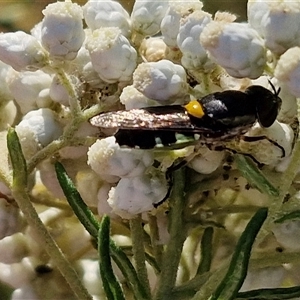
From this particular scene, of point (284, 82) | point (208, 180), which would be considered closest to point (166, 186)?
point (208, 180)

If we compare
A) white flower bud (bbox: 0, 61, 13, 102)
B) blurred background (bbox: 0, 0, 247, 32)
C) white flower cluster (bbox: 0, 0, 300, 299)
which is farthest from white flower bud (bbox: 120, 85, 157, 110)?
blurred background (bbox: 0, 0, 247, 32)

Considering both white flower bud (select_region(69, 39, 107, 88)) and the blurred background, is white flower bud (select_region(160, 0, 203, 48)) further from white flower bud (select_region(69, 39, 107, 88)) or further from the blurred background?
the blurred background

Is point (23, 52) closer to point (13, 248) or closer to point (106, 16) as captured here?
point (106, 16)

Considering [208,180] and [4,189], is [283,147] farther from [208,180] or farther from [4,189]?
[4,189]

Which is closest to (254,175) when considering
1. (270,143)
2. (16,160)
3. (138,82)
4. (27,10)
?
(270,143)

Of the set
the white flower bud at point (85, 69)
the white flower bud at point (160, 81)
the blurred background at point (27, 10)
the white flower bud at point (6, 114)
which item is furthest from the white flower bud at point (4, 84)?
the blurred background at point (27, 10)

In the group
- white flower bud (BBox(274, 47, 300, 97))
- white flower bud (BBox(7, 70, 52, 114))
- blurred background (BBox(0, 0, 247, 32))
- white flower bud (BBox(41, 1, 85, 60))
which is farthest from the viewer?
blurred background (BBox(0, 0, 247, 32))

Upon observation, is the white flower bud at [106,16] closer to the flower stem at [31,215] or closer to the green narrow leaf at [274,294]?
the flower stem at [31,215]

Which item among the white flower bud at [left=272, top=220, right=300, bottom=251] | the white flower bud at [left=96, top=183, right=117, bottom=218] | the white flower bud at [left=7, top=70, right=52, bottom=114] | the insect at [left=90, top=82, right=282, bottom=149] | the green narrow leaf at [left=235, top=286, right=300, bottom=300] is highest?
the insect at [left=90, top=82, right=282, bottom=149]
